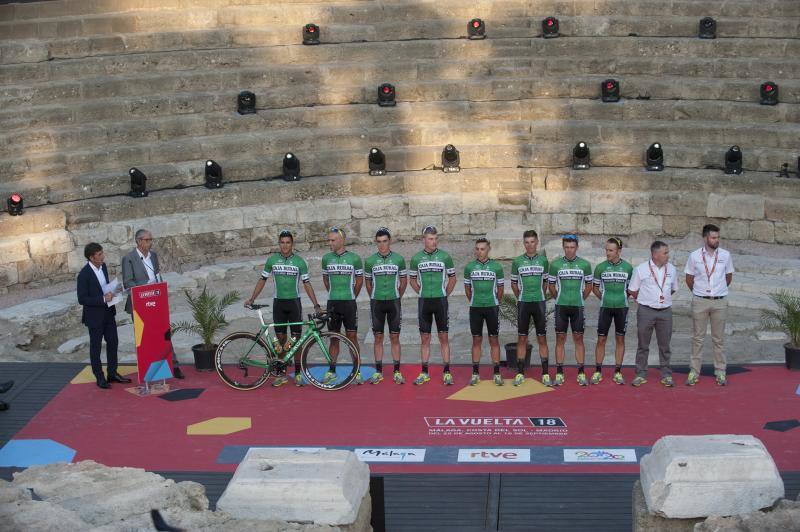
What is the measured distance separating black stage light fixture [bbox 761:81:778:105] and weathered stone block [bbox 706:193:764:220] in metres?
2.39

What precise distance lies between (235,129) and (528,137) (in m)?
5.48

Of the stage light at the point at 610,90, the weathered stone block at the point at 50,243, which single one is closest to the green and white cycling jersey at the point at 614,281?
the stage light at the point at 610,90

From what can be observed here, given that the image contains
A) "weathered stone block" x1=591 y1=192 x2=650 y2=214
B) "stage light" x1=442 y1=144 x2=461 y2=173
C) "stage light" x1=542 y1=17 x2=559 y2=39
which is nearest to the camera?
"weathered stone block" x1=591 y1=192 x2=650 y2=214

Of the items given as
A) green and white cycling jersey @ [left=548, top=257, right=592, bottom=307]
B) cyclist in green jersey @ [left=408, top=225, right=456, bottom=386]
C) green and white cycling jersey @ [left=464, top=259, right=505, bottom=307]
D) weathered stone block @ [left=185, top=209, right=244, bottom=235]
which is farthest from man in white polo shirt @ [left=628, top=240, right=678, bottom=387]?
weathered stone block @ [left=185, top=209, right=244, bottom=235]

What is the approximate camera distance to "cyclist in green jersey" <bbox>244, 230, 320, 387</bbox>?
48.9ft

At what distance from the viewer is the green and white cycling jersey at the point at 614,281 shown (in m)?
14.4

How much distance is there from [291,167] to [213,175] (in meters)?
1.39

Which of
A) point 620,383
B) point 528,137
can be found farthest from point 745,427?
point 528,137

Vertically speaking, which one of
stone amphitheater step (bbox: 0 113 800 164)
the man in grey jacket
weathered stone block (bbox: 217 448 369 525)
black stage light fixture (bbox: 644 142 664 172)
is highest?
stone amphitheater step (bbox: 0 113 800 164)

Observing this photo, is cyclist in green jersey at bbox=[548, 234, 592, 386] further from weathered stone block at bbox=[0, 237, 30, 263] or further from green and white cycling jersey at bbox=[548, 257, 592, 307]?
weathered stone block at bbox=[0, 237, 30, 263]

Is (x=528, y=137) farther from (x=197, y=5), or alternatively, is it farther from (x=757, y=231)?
(x=197, y=5)

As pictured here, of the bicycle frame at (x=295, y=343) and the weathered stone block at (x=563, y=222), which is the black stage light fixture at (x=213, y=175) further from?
the bicycle frame at (x=295, y=343)

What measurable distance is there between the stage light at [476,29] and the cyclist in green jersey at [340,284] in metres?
10.2

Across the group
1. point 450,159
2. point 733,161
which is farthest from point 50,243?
point 733,161
